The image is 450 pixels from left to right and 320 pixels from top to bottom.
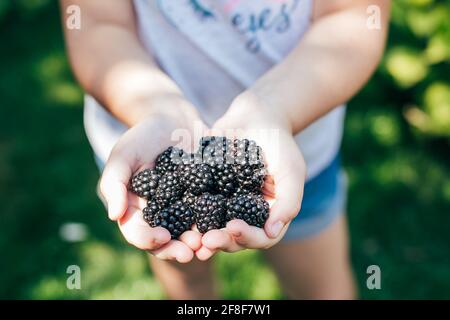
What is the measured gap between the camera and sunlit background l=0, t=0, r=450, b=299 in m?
2.67

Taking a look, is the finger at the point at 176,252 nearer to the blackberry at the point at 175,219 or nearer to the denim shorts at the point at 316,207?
the blackberry at the point at 175,219

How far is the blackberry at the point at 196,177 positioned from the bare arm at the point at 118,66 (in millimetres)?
104

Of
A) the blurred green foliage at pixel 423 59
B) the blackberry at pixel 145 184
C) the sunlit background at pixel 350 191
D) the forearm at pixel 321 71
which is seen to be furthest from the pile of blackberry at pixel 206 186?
the blurred green foliage at pixel 423 59

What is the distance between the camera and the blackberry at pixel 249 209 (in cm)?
139

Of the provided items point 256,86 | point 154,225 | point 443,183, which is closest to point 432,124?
point 443,183

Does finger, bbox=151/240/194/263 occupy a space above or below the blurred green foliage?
below

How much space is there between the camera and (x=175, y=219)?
143cm

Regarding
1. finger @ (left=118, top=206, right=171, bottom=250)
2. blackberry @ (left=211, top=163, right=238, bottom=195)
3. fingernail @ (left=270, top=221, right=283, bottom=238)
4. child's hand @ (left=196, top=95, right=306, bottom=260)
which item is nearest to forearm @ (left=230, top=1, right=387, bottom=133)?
child's hand @ (left=196, top=95, right=306, bottom=260)

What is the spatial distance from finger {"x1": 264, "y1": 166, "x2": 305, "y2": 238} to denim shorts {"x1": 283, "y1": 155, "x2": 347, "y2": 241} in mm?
480

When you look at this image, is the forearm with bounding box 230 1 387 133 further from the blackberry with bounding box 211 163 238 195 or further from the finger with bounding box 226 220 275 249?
the finger with bounding box 226 220 275 249

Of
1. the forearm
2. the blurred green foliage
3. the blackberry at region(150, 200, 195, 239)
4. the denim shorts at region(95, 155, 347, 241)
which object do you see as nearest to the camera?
the blackberry at region(150, 200, 195, 239)

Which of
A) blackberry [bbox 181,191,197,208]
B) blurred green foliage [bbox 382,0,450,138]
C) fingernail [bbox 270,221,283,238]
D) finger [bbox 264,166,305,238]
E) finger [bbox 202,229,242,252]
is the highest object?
blurred green foliage [bbox 382,0,450,138]

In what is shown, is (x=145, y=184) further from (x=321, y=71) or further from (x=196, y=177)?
(x=321, y=71)

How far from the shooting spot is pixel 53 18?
3.77 meters
